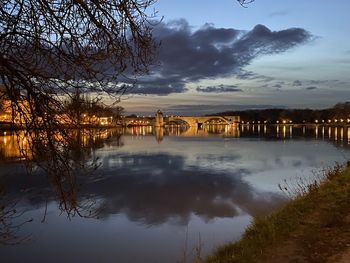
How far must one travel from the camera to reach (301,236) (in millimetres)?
9727

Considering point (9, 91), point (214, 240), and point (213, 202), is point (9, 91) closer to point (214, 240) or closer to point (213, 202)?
point (214, 240)

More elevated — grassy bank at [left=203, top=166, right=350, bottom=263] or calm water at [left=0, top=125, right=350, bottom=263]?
grassy bank at [left=203, top=166, right=350, bottom=263]

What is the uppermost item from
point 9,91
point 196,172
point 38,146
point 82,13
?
point 82,13

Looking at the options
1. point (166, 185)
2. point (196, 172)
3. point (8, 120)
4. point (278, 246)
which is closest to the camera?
point (8, 120)

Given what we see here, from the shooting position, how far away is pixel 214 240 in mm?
13328

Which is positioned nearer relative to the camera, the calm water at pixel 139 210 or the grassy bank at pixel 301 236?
the grassy bank at pixel 301 236

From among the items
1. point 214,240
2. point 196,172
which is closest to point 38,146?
point 214,240

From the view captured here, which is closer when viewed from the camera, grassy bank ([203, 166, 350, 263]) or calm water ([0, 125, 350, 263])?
grassy bank ([203, 166, 350, 263])

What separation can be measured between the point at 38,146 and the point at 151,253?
7.36m

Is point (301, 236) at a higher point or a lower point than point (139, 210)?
higher

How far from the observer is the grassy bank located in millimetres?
8484

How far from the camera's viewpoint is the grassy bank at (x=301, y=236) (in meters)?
8.48

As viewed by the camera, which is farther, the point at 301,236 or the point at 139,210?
the point at 139,210

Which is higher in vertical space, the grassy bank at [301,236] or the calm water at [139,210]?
the grassy bank at [301,236]
